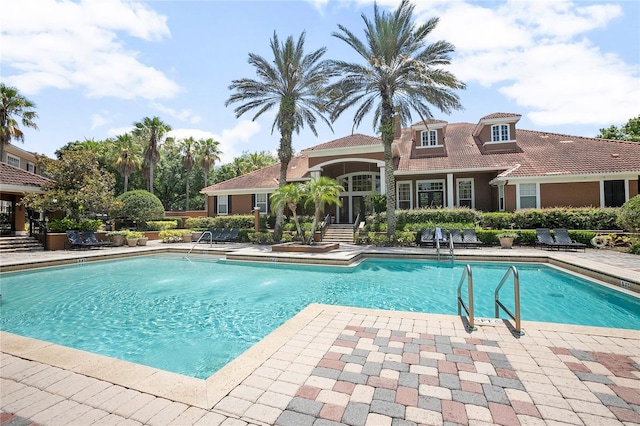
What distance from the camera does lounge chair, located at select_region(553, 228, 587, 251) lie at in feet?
47.1

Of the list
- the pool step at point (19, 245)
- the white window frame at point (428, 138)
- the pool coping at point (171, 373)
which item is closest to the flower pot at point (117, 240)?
the pool step at point (19, 245)

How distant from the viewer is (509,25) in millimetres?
10141

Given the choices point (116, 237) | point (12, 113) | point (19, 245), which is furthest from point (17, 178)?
point (12, 113)

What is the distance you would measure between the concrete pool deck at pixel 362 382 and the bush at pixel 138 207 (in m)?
21.6

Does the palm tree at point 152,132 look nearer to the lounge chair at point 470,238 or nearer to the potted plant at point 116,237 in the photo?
the potted plant at point 116,237

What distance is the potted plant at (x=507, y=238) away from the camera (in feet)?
51.6

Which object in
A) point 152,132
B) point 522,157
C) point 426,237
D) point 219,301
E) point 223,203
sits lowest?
point 219,301

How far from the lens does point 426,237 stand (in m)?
16.7

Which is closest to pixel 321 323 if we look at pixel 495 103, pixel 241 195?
pixel 241 195

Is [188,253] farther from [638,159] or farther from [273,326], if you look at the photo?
[638,159]

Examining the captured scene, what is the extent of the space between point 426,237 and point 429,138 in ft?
34.6

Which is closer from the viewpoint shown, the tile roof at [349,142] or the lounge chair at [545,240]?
the lounge chair at [545,240]

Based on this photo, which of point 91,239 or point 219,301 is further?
point 91,239

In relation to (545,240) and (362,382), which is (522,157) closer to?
(545,240)
